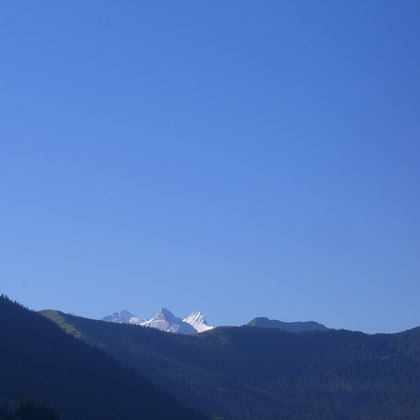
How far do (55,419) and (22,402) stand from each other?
8.03 m

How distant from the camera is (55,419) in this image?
13650 centimetres

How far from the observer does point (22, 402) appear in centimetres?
14138
